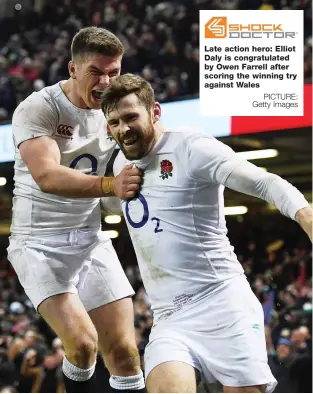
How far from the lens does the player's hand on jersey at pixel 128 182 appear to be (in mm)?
3016

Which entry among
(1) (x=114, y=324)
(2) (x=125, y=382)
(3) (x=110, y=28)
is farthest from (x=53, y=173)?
(3) (x=110, y=28)

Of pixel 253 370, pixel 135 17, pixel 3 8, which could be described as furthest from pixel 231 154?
pixel 135 17

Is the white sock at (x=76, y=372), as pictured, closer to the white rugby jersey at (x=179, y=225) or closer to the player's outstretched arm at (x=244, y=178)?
the white rugby jersey at (x=179, y=225)

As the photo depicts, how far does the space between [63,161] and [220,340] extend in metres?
1.22

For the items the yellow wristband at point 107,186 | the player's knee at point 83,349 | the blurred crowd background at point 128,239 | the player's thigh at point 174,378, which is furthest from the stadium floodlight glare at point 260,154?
the player's thigh at point 174,378

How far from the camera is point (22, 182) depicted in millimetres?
3799

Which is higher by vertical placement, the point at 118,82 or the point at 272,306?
the point at 118,82

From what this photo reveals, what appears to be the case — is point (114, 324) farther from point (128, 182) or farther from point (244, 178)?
point (244, 178)

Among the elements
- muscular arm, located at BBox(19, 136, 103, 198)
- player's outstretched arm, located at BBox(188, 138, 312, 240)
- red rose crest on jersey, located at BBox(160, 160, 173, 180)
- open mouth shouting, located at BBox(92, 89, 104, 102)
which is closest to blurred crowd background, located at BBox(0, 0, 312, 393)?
muscular arm, located at BBox(19, 136, 103, 198)

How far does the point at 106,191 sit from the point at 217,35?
47.8 inches

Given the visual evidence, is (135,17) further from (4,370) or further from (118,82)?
(118,82)

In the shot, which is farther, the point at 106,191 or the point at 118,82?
the point at 106,191

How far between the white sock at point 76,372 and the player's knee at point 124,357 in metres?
0.10

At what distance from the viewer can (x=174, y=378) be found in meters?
2.74
